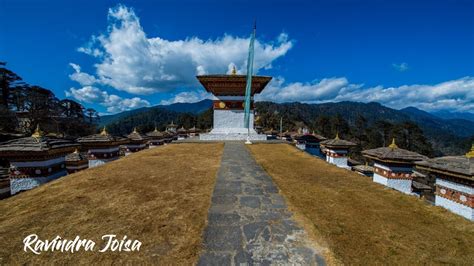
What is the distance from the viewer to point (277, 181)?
223 inches

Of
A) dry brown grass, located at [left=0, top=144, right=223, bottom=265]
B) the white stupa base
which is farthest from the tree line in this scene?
dry brown grass, located at [left=0, top=144, right=223, bottom=265]

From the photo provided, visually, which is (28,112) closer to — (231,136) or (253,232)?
(231,136)

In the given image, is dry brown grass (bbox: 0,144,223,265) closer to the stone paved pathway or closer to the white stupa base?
the stone paved pathway

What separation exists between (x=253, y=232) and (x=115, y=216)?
2326 millimetres

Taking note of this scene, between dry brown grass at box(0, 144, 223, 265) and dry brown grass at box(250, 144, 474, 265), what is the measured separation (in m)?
1.90

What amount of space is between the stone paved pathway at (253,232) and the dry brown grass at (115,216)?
A: 0.22m

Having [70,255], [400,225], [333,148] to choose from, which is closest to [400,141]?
[333,148]

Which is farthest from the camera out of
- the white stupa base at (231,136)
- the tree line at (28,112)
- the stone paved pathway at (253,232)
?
the tree line at (28,112)

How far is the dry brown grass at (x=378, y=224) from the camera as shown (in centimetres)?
260

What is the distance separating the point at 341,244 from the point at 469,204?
17.2 feet

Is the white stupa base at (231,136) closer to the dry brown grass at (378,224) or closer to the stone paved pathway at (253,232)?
the dry brown grass at (378,224)

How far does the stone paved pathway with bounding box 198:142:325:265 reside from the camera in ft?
8.30

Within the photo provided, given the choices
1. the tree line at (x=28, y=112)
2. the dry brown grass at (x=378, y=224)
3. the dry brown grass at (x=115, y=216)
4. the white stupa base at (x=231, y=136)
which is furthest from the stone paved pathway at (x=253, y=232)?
the tree line at (x=28, y=112)

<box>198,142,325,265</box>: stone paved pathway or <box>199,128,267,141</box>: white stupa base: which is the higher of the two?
<box>199,128,267,141</box>: white stupa base
